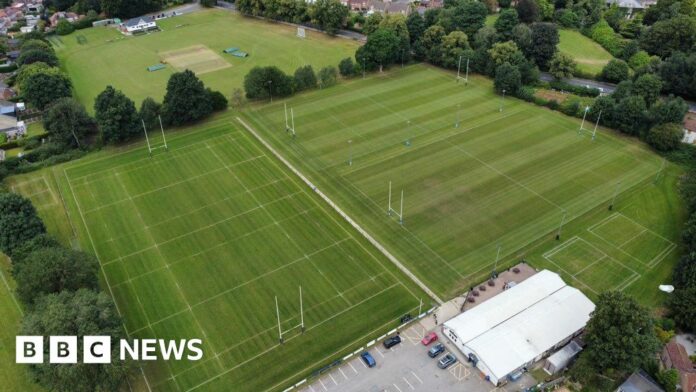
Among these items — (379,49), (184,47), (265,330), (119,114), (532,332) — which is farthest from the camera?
(184,47)

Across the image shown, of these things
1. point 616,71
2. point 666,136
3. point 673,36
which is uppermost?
point 673,36

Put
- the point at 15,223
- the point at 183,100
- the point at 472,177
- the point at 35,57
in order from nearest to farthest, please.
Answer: the point at 15,223, the point at 472,177, the point at 183,100, the point at 35,57

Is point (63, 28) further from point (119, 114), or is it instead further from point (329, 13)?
point (119, 114)

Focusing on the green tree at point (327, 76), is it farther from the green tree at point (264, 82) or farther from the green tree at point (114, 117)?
the green tree at point (114, 117)

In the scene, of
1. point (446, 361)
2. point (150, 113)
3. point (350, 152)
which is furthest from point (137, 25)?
point (446, 361)

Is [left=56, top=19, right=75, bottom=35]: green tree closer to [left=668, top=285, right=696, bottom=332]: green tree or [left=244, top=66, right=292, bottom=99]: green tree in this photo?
[left=244, top=66, right=292, bottom=99]: green tree

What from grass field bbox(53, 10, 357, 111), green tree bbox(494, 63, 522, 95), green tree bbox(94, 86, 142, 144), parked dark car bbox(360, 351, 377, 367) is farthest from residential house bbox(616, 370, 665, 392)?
grass field bbox(53, 10, 357, 111)

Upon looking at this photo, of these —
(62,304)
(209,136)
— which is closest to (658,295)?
(62,304)
